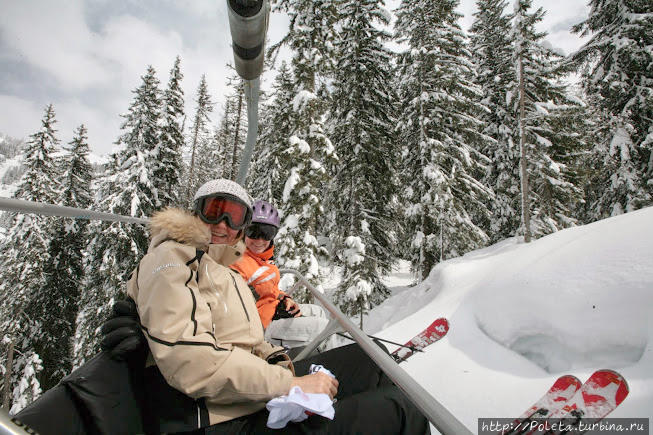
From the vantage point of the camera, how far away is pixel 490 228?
1962cm

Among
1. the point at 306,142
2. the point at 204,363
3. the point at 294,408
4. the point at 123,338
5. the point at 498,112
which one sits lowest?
the point at 294,408

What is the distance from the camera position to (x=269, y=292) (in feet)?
13.0

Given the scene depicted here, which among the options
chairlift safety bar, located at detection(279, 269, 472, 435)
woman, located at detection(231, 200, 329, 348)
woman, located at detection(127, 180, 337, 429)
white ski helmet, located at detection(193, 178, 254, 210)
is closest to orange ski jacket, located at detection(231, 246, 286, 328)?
woman, located at detection(231, 200, 329, 348)

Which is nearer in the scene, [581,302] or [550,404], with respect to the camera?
[550,404]

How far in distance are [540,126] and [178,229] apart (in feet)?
67.8

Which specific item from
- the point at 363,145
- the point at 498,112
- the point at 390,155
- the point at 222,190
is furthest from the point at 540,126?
the point at 222,190

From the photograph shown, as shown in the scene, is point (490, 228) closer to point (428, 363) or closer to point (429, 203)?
point (429, 203)

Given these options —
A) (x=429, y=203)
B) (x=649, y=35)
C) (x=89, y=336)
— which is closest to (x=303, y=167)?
(x=429, y=203)

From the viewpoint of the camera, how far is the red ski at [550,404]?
111 inches

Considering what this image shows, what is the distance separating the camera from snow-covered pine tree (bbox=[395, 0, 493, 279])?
14180 millimetres

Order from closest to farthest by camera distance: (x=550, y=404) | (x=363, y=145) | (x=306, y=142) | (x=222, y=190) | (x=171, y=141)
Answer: (x=222, y=190) → (x=550, y=404) → (x=306, y=142) → (x=363, y=145) → (x=171, y=141)

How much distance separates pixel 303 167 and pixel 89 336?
52.5 ft

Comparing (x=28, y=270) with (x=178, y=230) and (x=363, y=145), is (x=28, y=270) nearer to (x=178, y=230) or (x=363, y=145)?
(x=363, y=145)

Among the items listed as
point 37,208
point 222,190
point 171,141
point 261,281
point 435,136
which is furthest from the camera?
point 171,141
